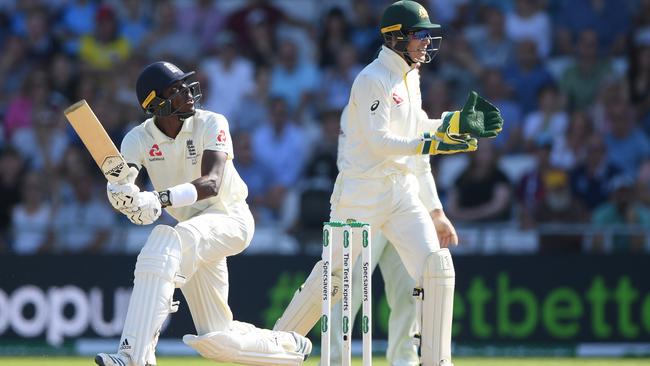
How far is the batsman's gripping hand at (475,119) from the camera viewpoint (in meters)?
6.78

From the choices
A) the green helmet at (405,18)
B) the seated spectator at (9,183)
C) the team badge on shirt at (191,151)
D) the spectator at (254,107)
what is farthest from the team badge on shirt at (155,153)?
the spectator at (254,107)

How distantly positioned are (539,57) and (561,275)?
3019 millimetres

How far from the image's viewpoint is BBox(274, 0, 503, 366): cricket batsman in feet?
22.9

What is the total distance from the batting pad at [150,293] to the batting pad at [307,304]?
39.2 inches

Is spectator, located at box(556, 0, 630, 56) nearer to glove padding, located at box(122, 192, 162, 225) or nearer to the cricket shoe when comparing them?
the cricket shoe

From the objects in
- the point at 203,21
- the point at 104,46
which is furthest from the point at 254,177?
the point at 104,46

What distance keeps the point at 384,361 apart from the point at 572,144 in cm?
344

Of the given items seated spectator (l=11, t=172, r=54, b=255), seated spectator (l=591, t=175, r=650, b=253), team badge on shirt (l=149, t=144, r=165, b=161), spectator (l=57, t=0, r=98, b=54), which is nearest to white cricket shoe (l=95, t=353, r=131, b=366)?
team badge on shirt (l=149, t=144, r=165, b=161)

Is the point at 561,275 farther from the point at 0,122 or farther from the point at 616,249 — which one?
the point at 0,122

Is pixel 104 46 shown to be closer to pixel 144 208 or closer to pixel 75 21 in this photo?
pixel 75 21

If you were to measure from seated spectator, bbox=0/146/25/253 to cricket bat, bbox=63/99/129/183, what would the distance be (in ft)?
18.2

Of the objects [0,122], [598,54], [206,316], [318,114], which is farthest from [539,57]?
[206,316]

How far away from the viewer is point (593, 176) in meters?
11.8

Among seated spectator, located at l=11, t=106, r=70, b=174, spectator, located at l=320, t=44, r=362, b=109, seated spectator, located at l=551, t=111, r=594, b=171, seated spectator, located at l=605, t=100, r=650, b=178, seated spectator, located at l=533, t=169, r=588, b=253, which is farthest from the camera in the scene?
spectator, located at l=320, t=44, r=362, b=109
